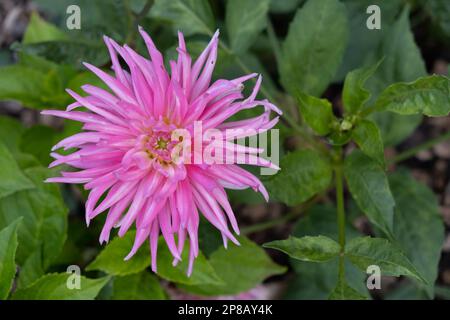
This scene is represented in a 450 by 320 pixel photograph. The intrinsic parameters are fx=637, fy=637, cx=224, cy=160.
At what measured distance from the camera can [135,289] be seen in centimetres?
163

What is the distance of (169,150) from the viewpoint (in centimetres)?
124

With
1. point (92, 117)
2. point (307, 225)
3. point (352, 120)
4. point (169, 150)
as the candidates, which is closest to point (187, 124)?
point (169, 150)

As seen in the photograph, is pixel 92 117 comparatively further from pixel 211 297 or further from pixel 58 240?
pixel 211 297

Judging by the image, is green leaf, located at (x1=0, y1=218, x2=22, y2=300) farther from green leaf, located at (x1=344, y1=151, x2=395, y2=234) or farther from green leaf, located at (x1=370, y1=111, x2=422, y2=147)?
green leaf, located at (x1=370, y1=111, x2=422, y2=147)

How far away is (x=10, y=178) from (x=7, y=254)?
24 cm

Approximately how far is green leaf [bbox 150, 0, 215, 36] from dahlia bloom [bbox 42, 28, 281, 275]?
384mm

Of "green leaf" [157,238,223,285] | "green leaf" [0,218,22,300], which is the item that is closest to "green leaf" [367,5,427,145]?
"green leaf" [157,238,223,285]

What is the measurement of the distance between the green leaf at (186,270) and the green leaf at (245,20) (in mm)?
554

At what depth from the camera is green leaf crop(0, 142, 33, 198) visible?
154cm

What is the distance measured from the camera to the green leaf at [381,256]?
51.5 inches

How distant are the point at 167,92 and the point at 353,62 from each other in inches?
38.8

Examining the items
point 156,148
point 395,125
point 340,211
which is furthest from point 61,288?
point 395,125

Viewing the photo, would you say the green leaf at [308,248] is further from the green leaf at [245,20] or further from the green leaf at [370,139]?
the green leaf at [245,20]

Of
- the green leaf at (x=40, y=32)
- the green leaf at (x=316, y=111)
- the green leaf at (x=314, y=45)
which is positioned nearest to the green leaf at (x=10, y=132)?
the green leaf at (x=40, y=32)
